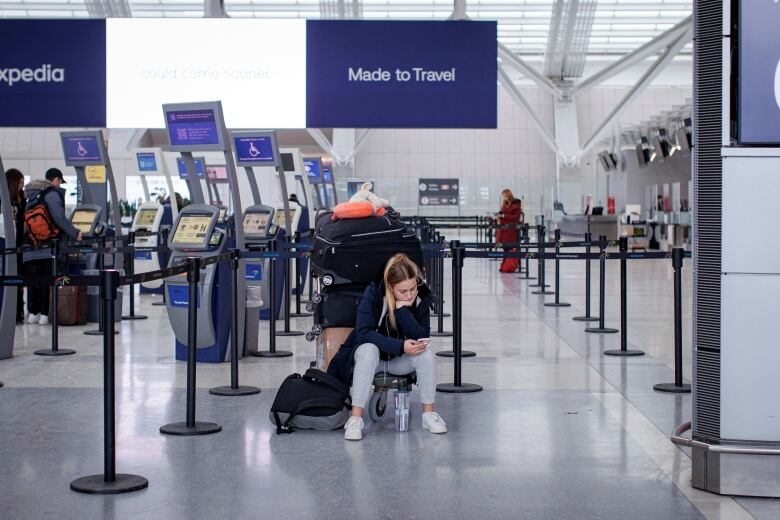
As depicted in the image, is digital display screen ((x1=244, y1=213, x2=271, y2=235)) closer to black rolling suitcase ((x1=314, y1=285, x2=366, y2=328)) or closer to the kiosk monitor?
the kiosk monitor

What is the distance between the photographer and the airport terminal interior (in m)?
4.73

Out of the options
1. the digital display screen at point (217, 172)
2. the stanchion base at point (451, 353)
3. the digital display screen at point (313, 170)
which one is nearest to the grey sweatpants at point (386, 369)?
the stanchion base at point (451, 353)

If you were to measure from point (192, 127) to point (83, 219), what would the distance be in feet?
16.5

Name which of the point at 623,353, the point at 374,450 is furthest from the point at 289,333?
the point at 374,450

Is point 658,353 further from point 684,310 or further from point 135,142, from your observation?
point 135,142

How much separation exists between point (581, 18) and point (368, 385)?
100ft

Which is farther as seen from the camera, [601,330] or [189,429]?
[601,330]

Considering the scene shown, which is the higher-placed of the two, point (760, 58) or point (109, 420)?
point (760, 58)

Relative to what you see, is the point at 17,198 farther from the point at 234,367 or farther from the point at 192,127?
the point at 234,367

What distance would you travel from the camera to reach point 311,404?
599 centimetres

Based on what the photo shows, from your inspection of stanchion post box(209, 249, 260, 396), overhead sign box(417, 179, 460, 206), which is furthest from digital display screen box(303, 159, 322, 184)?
overhead sign box(417, 179, 460, 206)

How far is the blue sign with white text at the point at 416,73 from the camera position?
10.1 m

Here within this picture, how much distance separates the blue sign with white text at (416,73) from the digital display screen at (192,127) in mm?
1871

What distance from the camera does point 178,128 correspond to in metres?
8.79
